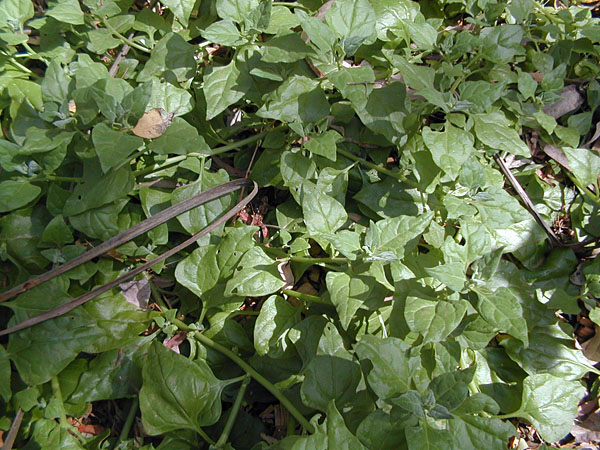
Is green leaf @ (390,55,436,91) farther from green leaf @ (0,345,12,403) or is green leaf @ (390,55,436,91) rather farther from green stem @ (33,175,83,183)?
green leaf @ (0,345,12,403)

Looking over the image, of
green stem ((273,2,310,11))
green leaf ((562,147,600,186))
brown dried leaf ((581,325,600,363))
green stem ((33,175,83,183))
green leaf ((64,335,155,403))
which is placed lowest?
green leaf ((64,335,155,403))

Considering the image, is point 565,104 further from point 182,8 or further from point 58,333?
point 58,333

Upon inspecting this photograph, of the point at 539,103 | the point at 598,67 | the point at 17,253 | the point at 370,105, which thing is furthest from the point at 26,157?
the point at 598,67

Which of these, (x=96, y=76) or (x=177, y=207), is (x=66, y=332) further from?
(x=96, y=76)

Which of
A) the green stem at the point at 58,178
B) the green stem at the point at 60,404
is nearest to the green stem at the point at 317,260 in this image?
the green stem at the point at 58,178

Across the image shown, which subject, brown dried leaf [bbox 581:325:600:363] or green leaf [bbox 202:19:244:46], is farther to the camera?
brown dried leaf [bbox 581:325:600:363]

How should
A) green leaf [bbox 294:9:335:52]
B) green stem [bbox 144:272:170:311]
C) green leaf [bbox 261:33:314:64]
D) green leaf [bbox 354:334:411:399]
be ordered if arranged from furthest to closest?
green stem [bbox 144:272:170:311] → green leaf [bbox 261:33:314:64] → green leaf [bbox 294:9:335:52] → green leaf [bbox 354:334:411:399]

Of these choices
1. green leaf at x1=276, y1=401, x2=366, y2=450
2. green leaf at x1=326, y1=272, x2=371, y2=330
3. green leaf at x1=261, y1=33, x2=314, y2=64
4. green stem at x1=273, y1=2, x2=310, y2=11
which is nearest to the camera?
green leaf at x1=276, y1=401, x2=366, y2=450

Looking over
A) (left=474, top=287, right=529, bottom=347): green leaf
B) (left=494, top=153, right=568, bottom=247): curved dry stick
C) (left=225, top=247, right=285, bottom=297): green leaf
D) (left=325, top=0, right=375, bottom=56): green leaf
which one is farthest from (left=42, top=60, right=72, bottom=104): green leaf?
(left=494, top=153, right=568, bottom=247): curved dry stick
